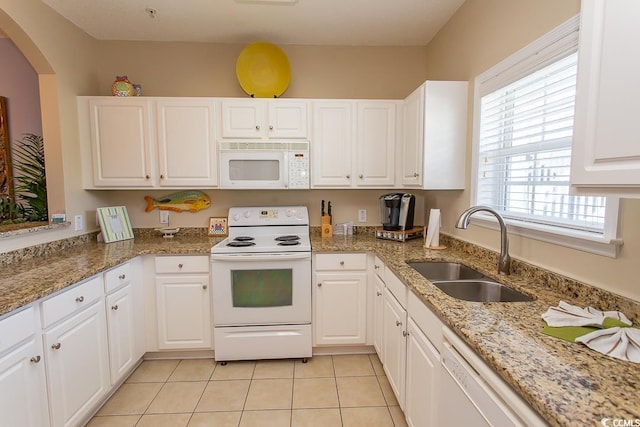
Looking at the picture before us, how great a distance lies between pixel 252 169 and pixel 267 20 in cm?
116

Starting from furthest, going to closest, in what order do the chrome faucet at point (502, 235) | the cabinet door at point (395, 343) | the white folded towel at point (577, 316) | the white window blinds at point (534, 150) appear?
the cabinet door at point (395, 343) < the chrome faucet at point (502, 235) < the white window blinds at point (534, 150) < the white folded towel at point (577, 316)

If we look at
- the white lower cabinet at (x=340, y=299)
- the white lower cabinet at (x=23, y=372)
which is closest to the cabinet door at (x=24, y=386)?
the white lower cabinet at (x=23, y=372)

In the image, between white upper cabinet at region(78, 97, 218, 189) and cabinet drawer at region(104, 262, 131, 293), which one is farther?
white upper cabinet at region(78, 97, 218, 189)

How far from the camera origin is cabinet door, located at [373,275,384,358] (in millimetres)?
2182

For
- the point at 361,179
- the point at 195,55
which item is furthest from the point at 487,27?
the point at 195,55

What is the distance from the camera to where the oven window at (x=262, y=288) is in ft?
7.52

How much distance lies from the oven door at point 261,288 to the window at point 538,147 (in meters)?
1.38

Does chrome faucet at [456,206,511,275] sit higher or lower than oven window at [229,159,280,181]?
lower

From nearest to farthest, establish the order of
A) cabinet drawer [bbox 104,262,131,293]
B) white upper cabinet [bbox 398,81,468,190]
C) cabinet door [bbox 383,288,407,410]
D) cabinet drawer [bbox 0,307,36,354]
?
1. cabinet drawer [bbox 0,307,36,354]
2. cabinet door [bbox 383,288,407,410]
3. cabinet drawer [bbox 104,262,131,293]
4. white upper cabinet [bbox 398,81,468,190]

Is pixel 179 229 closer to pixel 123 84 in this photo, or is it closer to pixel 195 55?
pixel 123 84

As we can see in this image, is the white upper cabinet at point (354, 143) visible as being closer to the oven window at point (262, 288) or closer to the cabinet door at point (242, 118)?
the cabinet door at point (242, 118)

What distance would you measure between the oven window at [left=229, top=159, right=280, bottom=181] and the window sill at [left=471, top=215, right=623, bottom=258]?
5.52 feet

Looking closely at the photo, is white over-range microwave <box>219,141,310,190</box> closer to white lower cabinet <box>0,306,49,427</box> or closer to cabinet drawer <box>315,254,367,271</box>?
cabinet drawer <box>315,254,367,271</box>

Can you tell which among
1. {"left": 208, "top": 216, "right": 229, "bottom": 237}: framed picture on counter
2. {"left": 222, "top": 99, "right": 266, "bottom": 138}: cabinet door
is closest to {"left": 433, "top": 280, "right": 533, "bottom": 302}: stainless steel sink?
{"left": 222, "top": 99, "right": 266, "bottom": 138}: cabinet door
